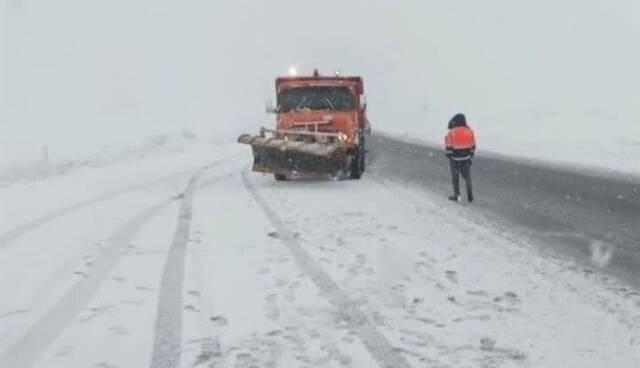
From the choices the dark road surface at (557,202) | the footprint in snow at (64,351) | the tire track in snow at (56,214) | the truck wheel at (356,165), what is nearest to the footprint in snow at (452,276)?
the dark road surface at (557,202)

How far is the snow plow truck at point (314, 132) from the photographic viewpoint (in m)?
13.7

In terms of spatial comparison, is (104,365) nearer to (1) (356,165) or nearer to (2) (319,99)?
(1) (356,165)

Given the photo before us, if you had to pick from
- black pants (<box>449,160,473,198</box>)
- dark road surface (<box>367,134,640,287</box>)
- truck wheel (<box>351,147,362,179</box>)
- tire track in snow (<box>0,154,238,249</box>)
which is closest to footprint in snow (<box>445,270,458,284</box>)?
dark road surface (<box>367,134,640,287</box>)

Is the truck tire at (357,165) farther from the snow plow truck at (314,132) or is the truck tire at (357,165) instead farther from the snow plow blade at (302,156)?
the snow plow blade at (302,156)

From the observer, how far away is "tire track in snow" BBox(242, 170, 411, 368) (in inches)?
170

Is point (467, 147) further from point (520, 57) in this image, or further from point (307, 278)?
point (520, 57)

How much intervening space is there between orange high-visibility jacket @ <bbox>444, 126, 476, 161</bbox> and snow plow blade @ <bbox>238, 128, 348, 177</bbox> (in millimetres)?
2482

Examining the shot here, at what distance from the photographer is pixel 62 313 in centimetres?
531

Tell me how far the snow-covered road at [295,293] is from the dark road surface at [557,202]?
52cm

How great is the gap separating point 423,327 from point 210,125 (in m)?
62.8

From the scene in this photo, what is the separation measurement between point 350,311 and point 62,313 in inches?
→ 87.4

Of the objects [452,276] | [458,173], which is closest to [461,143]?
[458,173]

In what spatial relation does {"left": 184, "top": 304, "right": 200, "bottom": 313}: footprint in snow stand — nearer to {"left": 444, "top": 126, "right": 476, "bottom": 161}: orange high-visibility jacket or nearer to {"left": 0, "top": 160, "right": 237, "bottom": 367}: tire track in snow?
{"left": 0, "top": 160, "right": 237, "bottom": 367}: tire track in snow

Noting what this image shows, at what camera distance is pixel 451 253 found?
24.2 ft
